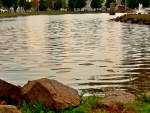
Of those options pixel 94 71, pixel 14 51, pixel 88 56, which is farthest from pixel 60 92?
pixel 14 51

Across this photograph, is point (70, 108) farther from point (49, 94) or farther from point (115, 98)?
point (115, 98)

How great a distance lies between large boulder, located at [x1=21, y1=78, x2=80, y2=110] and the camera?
404 inches

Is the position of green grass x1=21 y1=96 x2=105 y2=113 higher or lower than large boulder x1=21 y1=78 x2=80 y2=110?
lower

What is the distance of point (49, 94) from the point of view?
10.3 meters

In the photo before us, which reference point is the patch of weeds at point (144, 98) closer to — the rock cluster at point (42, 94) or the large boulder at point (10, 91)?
the rock cluster at point (42, 94)

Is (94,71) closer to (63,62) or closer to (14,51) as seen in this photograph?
(63,62)

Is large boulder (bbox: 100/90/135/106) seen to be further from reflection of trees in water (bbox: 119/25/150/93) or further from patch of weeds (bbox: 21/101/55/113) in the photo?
reflection of trees in water (bbox: 119/25/150/93)

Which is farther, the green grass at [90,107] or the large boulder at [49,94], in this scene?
the large boulder at [49,94]

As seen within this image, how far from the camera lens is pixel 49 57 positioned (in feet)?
74.9

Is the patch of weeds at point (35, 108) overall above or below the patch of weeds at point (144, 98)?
above

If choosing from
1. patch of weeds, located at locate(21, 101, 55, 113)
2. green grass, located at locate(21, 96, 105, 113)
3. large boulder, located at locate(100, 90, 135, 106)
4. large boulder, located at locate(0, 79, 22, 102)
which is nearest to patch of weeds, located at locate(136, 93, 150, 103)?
large boulder, located at locate(100, 90, 135, 106)

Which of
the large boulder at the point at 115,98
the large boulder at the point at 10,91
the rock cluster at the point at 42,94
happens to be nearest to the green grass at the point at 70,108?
the rock cluster at the point at 42,94

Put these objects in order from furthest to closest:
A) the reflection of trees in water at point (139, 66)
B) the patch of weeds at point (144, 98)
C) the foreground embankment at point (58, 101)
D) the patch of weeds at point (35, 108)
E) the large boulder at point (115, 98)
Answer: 1. the reflection of trees in water at point (139, 66)
2. the patch of weeds at point (144, 98)
3. the large boulder at point (115, 98)
4. the foreground embankment at point (58, 101)
5. the patch of weeds at point (35, 108)

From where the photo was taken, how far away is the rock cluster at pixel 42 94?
10.3 metres
